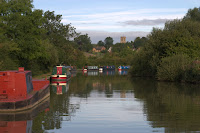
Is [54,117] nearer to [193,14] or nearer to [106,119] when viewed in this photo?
[106,119]

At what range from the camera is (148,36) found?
64.9 meters

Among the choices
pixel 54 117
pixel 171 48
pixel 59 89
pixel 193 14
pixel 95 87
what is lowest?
pixel 95 87

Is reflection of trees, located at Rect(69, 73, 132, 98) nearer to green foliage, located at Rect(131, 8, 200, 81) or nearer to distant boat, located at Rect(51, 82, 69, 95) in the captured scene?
distant boat, located at Rect(51, 82, 69, 95)

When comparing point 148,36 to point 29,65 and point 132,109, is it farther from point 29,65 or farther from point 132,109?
point 132,109

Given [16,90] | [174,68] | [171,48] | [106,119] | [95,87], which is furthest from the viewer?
[171,48]

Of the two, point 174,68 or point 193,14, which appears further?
point 193,14

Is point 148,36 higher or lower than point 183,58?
higher

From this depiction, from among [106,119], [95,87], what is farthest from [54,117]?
[95,87]

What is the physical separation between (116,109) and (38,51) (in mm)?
33611

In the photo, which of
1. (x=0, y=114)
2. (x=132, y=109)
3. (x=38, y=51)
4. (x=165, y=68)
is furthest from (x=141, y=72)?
(x=0, y=114)

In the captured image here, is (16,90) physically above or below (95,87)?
above

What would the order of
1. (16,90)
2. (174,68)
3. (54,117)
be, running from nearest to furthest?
(54,117) < (16,90) < (174,68)

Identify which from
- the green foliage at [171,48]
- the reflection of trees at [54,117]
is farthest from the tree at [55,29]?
the reflection of trees at [54,117]

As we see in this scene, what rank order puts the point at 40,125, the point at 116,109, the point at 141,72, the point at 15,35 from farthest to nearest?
the point at 141,72 < the point at 15,35 < the point at 116,109 < the point at 40,125
